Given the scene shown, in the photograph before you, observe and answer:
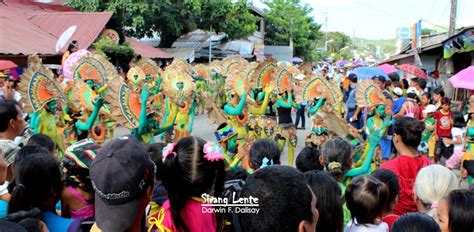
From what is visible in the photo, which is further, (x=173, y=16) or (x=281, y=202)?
(x=173, y=16)

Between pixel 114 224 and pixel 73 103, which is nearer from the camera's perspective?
pixel 114 224

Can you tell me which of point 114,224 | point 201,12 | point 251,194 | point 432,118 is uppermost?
point 201,12

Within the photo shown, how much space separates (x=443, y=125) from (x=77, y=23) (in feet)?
44.7

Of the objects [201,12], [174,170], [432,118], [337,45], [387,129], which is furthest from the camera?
[337,45]

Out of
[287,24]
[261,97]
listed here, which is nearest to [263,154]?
[261,97]

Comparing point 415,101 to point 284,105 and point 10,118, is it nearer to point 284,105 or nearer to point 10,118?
point 284,105

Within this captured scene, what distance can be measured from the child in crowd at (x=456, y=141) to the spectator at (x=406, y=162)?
3.15 meters

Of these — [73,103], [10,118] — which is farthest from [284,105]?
[10,118]

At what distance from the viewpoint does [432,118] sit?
7.02 m

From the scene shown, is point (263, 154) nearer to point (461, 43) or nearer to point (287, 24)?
point (461, 43)

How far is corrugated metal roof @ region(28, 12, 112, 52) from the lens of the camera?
1516cm

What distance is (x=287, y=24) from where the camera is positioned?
35.2 meters

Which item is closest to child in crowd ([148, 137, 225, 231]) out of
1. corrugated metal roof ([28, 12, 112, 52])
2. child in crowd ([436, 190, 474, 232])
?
child in crowd ([436, 190, 474, 232])

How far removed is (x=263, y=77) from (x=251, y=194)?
5696mm
